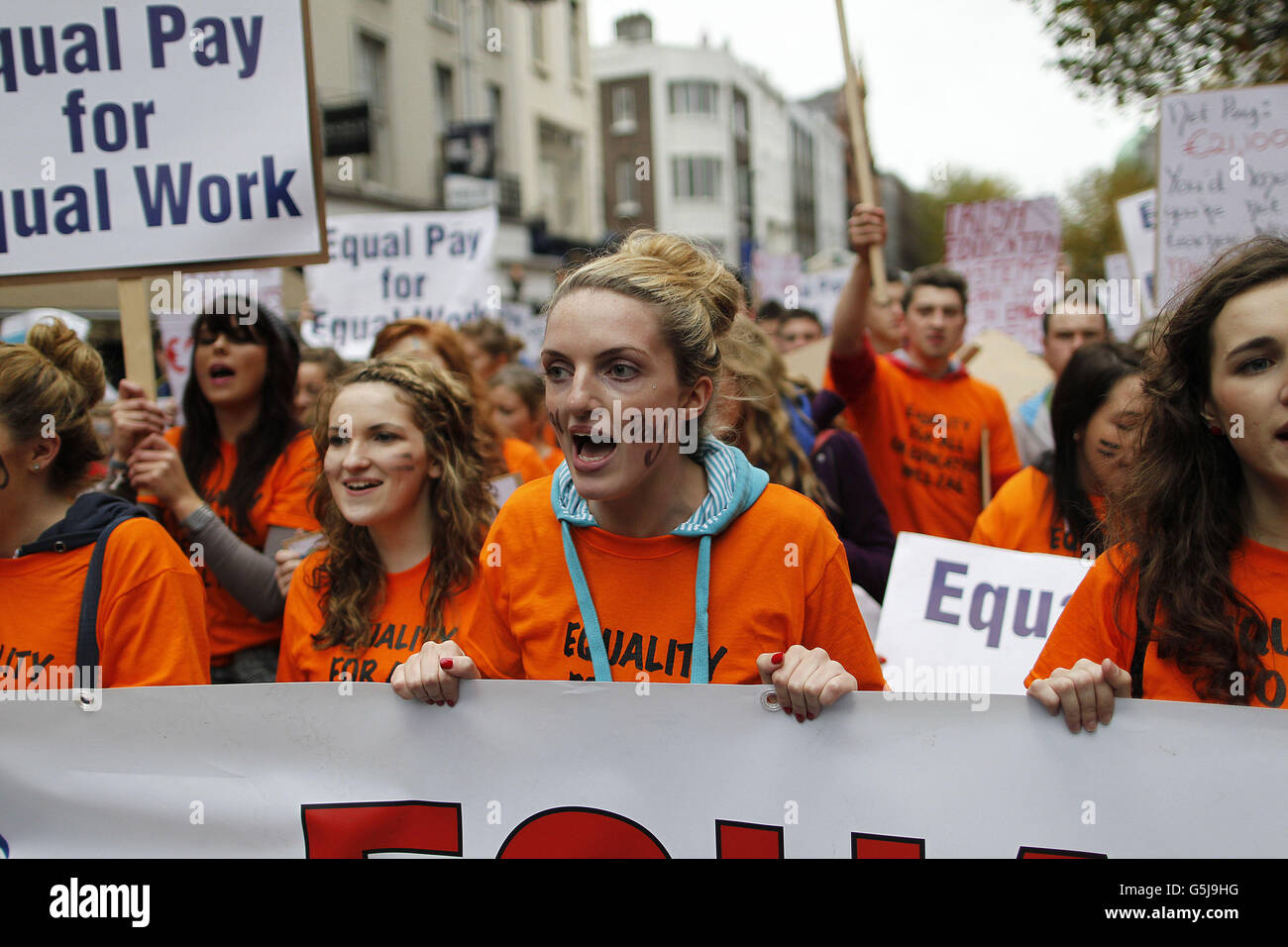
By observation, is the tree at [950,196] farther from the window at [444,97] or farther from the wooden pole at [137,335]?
the wooden pole at [137,335]

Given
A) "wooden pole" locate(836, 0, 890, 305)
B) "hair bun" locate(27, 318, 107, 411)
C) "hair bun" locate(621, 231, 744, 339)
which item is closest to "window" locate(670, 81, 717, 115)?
"wooden pole" locate(836, 0, 890, 305)

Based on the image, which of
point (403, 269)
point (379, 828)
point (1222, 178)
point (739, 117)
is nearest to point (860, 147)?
point (1222, 178)

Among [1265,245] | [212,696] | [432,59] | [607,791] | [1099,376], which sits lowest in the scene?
[607,791]

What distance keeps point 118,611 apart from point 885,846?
1.57m

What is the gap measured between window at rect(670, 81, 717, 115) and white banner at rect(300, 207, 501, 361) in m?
47.8

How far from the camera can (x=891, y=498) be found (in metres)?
4.27

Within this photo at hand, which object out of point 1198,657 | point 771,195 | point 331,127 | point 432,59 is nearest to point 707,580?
point 1198,657

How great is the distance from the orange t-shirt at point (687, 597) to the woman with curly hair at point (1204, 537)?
15.6 inches

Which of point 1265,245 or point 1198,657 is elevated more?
point 1265,245

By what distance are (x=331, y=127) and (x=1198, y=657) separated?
15.3 metres

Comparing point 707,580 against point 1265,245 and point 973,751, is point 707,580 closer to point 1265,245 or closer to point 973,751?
point 973,751

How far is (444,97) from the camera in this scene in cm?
2417

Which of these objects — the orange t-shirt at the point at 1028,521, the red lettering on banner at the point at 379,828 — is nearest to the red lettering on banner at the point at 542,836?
the red lettering on banner at the point at 379,828

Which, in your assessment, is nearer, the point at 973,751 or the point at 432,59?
the point at 973,751
